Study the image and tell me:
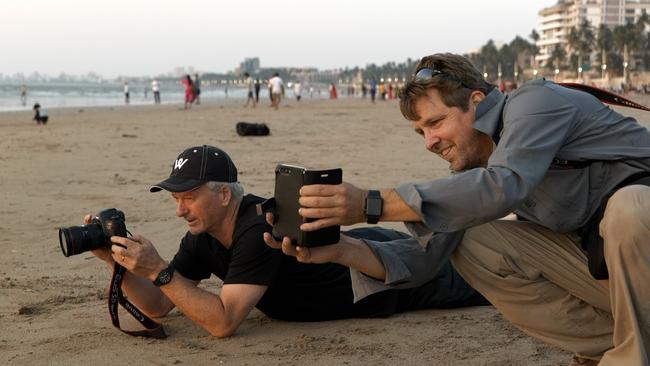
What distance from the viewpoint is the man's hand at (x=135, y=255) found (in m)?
3.20

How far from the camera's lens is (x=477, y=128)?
8.43ft

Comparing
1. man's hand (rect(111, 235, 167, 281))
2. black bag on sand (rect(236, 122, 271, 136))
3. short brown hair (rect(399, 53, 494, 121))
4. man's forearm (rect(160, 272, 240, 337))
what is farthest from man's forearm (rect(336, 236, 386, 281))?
black bag on sand (rect(236, 122, 271, 136))

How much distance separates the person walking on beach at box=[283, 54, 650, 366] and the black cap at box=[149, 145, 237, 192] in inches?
33.8

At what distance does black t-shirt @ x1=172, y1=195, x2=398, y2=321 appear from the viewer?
3387mm

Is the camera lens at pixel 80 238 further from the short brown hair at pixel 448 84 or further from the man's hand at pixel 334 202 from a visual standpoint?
the short brown hair at pixel 448 84

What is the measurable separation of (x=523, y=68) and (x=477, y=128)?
15461 cm

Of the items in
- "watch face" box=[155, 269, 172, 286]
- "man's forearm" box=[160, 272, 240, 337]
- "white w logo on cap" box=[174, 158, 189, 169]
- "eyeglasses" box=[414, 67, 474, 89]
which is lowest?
"man's forearm" box=[160, 272, 240, 337]

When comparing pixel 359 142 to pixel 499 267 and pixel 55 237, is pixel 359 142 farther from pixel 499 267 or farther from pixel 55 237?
pixel 499 267

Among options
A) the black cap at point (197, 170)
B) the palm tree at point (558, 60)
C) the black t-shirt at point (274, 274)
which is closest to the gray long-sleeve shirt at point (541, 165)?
the black t-shirt at point (274, 274)

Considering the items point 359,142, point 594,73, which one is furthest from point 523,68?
point 359,142

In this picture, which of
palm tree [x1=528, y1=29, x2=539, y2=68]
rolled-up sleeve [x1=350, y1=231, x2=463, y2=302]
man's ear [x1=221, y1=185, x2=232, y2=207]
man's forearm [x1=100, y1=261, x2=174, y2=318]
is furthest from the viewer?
palm tree [x1=528, y1=29, x2=539, y2=68]

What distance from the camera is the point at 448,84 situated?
2572mm

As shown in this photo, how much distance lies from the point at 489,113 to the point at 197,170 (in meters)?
1.34

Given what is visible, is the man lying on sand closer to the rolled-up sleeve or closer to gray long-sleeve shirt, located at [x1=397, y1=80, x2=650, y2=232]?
the rolled-up sleeve
